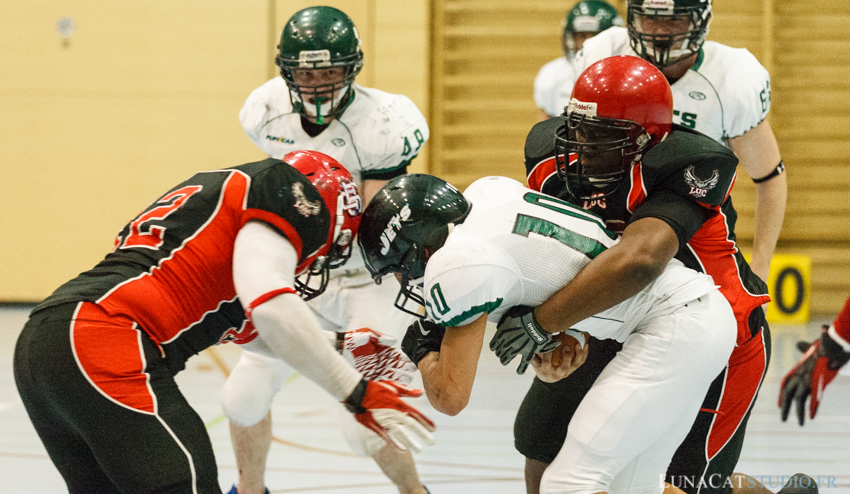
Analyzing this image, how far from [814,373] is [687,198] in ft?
3.69

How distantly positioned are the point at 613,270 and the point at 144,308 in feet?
4.11

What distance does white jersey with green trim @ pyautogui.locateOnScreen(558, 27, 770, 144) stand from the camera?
3832 mm

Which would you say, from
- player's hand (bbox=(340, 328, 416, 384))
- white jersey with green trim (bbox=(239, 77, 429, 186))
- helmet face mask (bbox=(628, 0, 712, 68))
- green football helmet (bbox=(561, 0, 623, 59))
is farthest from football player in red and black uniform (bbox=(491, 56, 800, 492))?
green football helmet (bbox=(561, 0, 623, 59))

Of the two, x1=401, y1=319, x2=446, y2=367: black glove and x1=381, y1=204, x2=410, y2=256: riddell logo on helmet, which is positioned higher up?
x1=381, y1=204, x2=410, y2=256: riddell logo on helmet

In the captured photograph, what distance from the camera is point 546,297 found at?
2670 millimetres

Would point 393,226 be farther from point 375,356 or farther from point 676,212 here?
point 676,212

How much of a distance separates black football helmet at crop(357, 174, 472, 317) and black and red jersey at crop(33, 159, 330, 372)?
0.56 ft

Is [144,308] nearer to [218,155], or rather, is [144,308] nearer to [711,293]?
[711,293]

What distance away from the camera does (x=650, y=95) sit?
2.82 m

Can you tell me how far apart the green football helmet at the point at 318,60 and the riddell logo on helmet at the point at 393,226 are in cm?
158

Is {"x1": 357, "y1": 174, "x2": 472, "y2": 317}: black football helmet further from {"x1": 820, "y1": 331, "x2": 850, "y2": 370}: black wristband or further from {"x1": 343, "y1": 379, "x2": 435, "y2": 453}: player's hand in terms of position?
{"x1": 820, "y1": 331, "x2": 850, "y2": 370}: black wristband

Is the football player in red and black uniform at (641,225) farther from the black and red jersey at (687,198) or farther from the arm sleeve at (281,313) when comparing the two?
the arm sleeve at (281,313)

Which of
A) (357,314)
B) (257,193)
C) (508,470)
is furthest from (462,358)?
(508,470)

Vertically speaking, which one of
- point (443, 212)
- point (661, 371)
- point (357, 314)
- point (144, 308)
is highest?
point (443, 212)
